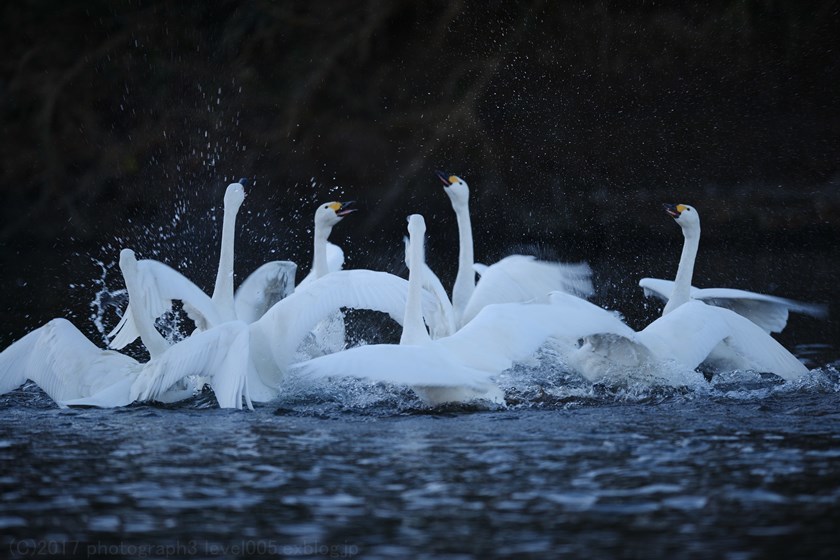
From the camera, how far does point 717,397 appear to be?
Result: 6184 millimetres

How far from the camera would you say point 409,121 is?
14773mm

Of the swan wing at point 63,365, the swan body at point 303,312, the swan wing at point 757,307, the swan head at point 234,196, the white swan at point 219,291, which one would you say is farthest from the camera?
the swan wing at point 757,307

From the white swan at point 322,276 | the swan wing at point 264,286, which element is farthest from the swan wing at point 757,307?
the swan wing at point 264,286

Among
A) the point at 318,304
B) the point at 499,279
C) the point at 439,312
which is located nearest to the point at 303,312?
the point at 318,304

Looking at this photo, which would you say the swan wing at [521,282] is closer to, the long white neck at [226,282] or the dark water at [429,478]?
the dark water at [429,478]

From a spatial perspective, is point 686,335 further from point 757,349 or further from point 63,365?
point 63,365

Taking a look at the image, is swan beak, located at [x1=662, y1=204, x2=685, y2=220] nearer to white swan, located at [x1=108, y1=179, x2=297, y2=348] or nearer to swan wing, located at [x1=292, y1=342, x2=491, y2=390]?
white swan, located at [x1=108, y1=179, x2=297, y2=348]

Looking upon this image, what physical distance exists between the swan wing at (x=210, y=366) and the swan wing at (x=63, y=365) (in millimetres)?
267

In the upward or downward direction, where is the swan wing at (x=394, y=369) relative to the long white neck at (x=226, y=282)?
downward

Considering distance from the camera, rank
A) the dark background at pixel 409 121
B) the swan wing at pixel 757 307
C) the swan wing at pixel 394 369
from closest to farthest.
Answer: the swan wing at pixel 394 369
the swan wing at pixel 757 307
the dark background at pixel 409 121

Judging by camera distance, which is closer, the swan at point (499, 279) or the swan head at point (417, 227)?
the swan head at point (417, 227)

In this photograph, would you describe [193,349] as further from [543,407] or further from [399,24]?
[399,24]

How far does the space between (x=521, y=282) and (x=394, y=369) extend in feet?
7.40

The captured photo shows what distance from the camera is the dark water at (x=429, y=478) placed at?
3680 millimetres
